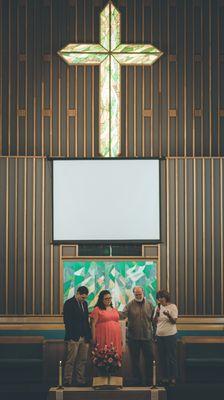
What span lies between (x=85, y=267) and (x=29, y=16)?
12.0 feet

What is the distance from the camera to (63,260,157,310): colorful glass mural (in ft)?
43.0

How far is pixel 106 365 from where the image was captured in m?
11.2

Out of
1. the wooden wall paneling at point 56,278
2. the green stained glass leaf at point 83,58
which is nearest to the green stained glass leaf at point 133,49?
the green stained glass leaf at point 83,58

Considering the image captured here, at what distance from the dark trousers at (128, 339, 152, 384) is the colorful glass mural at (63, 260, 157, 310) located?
45.5 inches

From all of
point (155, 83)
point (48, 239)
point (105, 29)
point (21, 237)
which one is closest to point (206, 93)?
point (155, 83)

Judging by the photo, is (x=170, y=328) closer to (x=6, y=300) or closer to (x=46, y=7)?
(x=6, y=300)

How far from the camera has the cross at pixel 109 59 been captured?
13453mm

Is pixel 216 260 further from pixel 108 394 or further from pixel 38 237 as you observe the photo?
pixel 108 394

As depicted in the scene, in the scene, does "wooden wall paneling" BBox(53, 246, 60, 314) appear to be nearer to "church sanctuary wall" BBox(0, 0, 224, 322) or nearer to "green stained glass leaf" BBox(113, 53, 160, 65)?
"church sanctuary wall" BBox(0, 0, 224, 322)

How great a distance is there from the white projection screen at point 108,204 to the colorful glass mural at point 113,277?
0.34 m

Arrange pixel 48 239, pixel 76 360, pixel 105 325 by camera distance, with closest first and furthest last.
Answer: pixel 105 325
pixel 76 360
pixel 48 239

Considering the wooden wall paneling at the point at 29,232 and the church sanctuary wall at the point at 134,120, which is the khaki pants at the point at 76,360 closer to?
the wooden wall paneling at the point at 29,232

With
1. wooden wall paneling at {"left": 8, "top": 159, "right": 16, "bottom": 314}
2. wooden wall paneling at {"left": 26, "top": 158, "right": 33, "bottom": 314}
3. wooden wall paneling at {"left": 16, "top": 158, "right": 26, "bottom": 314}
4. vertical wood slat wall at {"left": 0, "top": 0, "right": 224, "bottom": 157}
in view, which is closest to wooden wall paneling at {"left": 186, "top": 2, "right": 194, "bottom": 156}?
vertical wood slat wall at {"left": 0, "top": 0, "right": 224, "bottom": 157}

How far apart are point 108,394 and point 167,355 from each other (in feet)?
3.88
